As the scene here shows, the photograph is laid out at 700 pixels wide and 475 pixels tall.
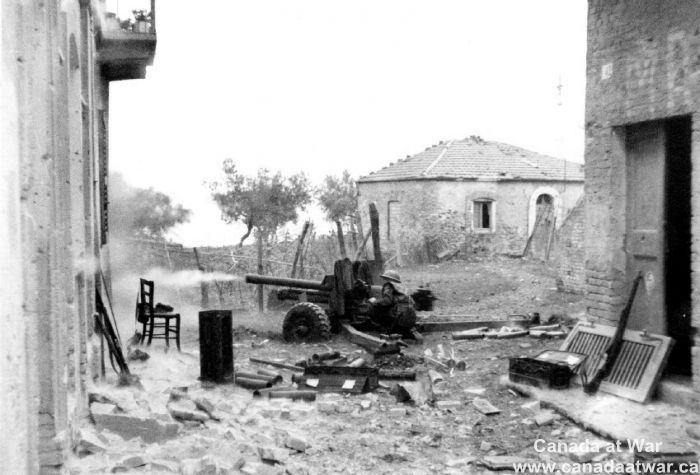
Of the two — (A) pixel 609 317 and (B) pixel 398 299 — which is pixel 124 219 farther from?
(A) pixel 609 317

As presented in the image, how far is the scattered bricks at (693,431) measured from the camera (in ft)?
21.5

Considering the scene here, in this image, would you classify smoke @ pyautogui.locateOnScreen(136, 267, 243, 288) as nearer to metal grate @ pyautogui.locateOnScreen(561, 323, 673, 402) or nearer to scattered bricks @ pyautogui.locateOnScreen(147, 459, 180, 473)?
metal grate @ pyautogui.locateOnScreen(561, 323, 673, 402)

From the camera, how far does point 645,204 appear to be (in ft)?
27.3

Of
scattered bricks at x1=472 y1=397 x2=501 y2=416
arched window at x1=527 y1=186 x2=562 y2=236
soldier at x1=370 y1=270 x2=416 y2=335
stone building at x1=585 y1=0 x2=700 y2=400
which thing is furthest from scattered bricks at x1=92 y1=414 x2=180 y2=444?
arched window at x1=527 y1=186 x2=562 y2=236

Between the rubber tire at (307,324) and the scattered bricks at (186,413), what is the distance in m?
5.34

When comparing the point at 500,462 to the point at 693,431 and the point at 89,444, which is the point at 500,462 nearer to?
the point at 693,431

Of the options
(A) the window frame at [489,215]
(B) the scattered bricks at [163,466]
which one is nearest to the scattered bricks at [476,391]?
(B) the scattered bricks at [163,466]

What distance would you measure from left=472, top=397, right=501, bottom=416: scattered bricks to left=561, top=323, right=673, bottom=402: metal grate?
1.25 metres

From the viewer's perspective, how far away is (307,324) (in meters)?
12.6

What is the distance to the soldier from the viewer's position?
12.1m

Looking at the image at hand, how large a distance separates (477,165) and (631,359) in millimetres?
20854

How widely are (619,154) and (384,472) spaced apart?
4923mm

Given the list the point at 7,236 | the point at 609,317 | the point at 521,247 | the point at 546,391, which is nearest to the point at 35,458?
the point at 7,236

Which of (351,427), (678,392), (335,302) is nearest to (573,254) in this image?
(335,302)
